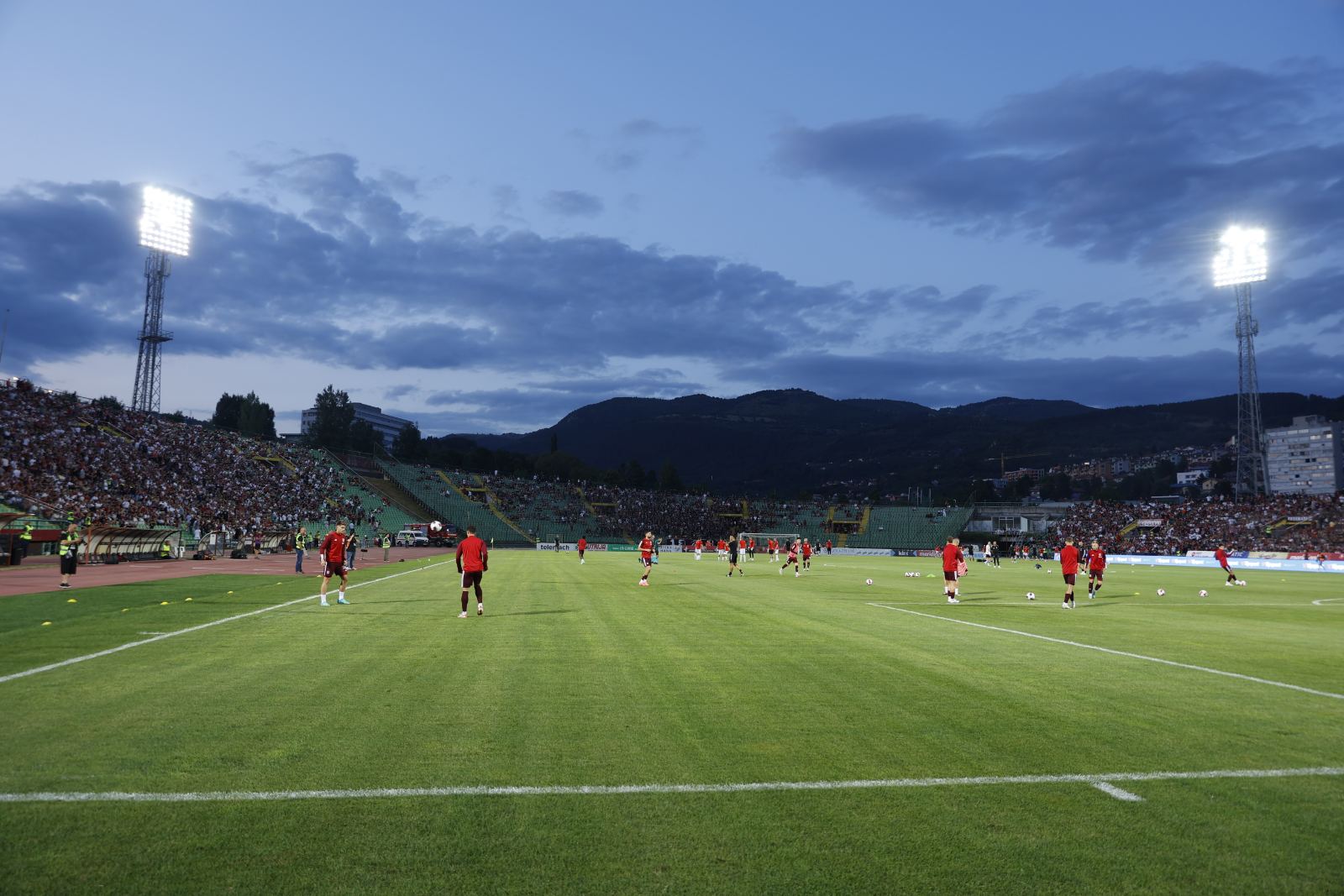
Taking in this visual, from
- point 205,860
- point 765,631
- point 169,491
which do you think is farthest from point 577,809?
point 169,491

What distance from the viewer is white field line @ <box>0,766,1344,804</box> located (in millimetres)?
5559

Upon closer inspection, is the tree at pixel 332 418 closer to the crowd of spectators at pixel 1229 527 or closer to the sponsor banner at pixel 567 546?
the sponsor banner at pixel 567 546

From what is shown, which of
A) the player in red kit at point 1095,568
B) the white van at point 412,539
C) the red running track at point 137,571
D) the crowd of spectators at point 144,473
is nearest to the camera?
the red running track at point 137,571

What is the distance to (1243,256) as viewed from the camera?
217 ft

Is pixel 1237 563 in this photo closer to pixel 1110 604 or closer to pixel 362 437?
pixel 1110 604

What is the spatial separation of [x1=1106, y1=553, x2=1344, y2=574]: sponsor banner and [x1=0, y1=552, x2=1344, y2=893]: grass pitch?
43.9 metres

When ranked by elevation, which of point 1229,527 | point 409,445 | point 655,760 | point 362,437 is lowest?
point 655,760

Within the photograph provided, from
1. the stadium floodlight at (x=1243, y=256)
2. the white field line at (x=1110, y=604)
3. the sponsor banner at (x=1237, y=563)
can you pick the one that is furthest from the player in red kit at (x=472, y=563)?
the stadium floodlight at (x=1243, y=256)

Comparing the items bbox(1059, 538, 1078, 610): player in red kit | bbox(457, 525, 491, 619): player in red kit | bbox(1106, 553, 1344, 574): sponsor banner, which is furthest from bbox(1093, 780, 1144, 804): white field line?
bbox(1106, 553, 1344, 574): sponsor banner

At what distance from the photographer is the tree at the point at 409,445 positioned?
461ft

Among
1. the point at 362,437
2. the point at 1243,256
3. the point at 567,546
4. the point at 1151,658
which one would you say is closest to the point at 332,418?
the point at 362,437

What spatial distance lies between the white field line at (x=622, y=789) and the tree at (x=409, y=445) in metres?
137

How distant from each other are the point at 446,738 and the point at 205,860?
9.02ft

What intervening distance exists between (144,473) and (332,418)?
96.7m
